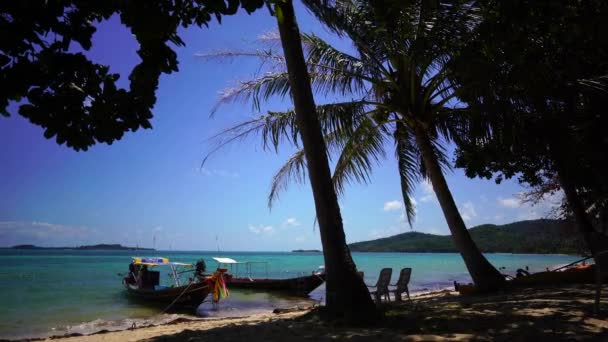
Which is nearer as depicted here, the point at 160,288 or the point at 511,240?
the point at 160,288

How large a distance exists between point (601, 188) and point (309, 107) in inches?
291

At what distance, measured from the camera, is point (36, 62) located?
2361mm

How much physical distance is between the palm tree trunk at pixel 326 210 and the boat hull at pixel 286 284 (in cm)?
1297

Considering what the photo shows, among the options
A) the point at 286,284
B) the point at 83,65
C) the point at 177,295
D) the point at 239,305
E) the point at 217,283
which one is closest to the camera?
the point at 83,65

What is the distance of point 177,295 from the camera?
558 inches

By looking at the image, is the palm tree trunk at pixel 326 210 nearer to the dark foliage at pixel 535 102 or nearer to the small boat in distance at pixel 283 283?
the dark foliage at pixel 535 102

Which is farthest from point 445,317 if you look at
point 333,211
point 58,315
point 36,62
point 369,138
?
point 58,315

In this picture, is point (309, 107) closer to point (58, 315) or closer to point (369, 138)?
point (369, 138)

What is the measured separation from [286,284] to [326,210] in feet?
47.0

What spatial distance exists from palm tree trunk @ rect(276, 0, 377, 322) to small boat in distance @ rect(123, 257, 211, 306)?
9.02 meters

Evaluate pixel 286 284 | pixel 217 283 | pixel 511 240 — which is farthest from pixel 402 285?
pixel 511 240

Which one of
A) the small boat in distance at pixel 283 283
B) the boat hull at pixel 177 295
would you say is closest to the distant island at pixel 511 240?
the small boat in distance at pixel 283 283

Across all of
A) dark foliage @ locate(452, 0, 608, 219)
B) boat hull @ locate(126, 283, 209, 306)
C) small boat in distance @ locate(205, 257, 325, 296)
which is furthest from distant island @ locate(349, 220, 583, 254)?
boat hull @ locate(126, 283, 209, 306)

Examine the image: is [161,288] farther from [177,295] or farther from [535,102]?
[535,102]
